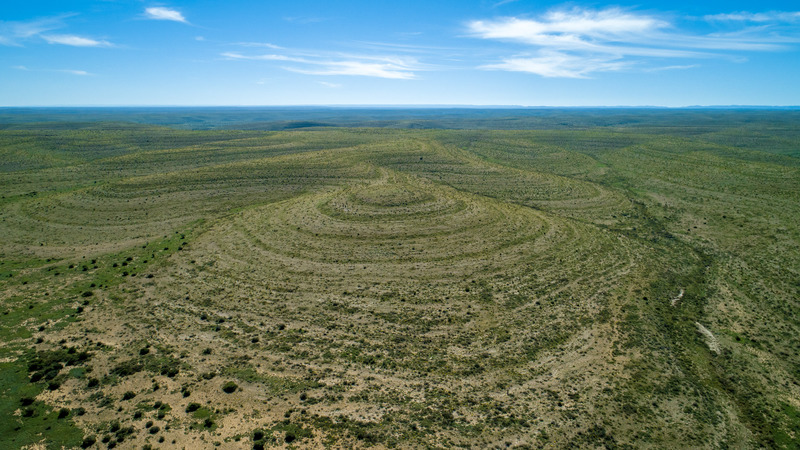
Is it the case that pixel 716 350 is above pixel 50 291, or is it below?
below

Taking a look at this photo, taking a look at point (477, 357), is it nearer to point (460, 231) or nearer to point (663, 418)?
point (663, 418)

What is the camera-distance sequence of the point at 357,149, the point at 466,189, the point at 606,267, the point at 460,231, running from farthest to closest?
1. the point at 357,149
2. the point at 466,189
3. the point at 460,231
4. the point at 606,267

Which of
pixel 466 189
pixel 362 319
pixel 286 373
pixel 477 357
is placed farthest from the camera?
pixel 466 189

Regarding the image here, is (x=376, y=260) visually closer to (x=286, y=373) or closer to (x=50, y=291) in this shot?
(x=286, y=373)

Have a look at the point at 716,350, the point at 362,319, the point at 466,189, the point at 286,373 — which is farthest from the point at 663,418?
the point at 466,189

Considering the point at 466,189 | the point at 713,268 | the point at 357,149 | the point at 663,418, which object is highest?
the point at 357,149

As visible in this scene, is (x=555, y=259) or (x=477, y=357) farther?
(x=555, y=259)
